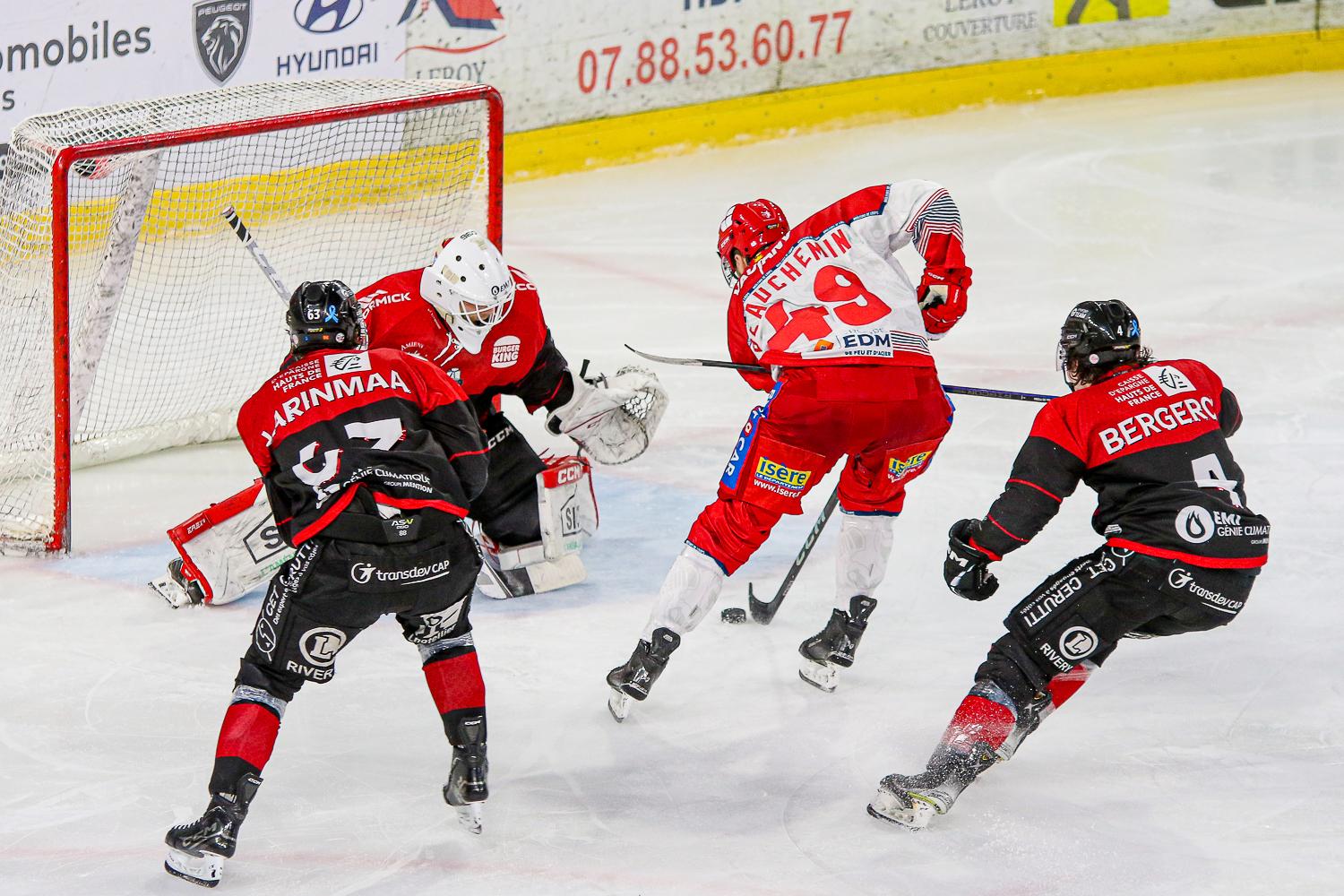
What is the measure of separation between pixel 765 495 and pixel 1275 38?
24.3ft

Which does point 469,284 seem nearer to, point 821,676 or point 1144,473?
point 821,676

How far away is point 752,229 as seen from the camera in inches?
157

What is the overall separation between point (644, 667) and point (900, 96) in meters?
6.20

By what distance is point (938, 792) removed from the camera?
127 inches

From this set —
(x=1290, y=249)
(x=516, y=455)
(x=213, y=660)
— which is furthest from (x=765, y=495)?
(x=1290, y=249)

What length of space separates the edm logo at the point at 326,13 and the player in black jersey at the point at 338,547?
444cm

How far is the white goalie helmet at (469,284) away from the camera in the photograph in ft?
12.6

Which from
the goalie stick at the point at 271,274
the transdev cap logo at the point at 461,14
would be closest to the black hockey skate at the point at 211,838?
the goalie stick at the point at 271,274

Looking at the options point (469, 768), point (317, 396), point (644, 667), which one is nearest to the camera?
point (317, 396)

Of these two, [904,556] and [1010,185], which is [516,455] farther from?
[1010,185]

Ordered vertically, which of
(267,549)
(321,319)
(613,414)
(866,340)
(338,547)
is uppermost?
(321,319)

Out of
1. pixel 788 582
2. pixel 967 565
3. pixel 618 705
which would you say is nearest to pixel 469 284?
pixel 618 705

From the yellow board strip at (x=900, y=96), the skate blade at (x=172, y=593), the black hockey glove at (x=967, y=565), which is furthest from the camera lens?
the yellow board strip at (x=900, y=96)

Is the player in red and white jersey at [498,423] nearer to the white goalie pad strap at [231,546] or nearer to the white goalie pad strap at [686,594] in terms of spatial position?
the white goalie pad strap at [231,546]
